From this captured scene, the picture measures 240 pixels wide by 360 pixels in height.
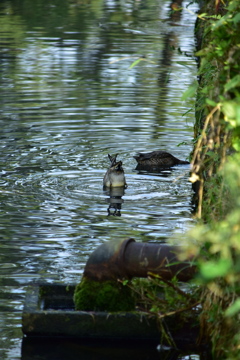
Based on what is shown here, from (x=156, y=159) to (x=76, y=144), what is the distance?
1880 millimetres

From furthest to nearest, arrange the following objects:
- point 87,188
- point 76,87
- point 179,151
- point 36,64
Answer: point 36,64 < point 76,87 < point 179,151 < point 87,188

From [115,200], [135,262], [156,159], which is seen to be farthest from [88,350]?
[156,159]

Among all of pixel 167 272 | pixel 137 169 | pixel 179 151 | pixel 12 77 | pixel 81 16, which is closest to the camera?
pixel 167 272

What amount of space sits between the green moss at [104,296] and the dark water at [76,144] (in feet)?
1.95

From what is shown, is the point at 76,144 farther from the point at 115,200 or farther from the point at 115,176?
the point at 115,200

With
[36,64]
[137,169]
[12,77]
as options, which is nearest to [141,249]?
[137,169]

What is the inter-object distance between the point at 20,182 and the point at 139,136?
3584 millimetres

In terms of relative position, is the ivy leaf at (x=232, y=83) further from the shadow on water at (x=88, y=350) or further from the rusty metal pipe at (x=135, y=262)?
the shadow on water at (x=88, y=350)

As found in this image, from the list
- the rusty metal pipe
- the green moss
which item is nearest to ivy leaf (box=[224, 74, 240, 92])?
the rusty metal pipe

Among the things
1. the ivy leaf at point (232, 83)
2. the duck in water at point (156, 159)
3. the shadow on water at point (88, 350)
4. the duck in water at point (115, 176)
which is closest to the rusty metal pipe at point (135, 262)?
the shadow on water at point (88, 350)

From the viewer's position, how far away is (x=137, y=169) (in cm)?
1251

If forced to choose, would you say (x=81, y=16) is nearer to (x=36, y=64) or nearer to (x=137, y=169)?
(x=36, y=64)

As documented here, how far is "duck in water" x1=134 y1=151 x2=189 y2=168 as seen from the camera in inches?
484

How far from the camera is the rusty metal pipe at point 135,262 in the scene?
238 inches
